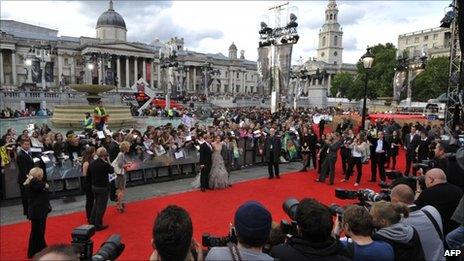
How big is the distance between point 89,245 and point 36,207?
405 cm

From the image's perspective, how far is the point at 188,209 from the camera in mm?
9633

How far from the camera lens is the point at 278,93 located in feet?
112

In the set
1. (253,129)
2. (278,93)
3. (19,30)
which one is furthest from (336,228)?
(19,30)

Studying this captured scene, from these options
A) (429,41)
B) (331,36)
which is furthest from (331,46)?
(429,41)

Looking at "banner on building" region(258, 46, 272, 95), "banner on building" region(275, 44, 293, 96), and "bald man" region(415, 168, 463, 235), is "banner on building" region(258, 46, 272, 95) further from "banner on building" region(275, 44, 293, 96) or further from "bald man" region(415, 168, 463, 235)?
"bald man" region(415, 168, 463, 235)

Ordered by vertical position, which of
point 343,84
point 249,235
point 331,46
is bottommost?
point 249,235

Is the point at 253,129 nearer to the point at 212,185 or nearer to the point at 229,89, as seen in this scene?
the point at 212,185

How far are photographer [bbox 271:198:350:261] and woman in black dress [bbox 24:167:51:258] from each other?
5.32 m

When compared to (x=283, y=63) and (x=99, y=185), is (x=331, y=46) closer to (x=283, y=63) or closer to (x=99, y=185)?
(x=283, y=63)

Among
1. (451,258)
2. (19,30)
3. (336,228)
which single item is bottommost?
(451,258)

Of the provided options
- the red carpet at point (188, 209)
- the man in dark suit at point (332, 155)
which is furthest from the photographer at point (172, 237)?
the man in dark suit at point (332, 155)

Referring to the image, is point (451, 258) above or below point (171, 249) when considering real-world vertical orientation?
below

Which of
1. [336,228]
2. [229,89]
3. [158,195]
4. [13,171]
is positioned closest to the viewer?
[336,228]

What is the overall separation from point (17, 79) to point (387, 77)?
82335mm
